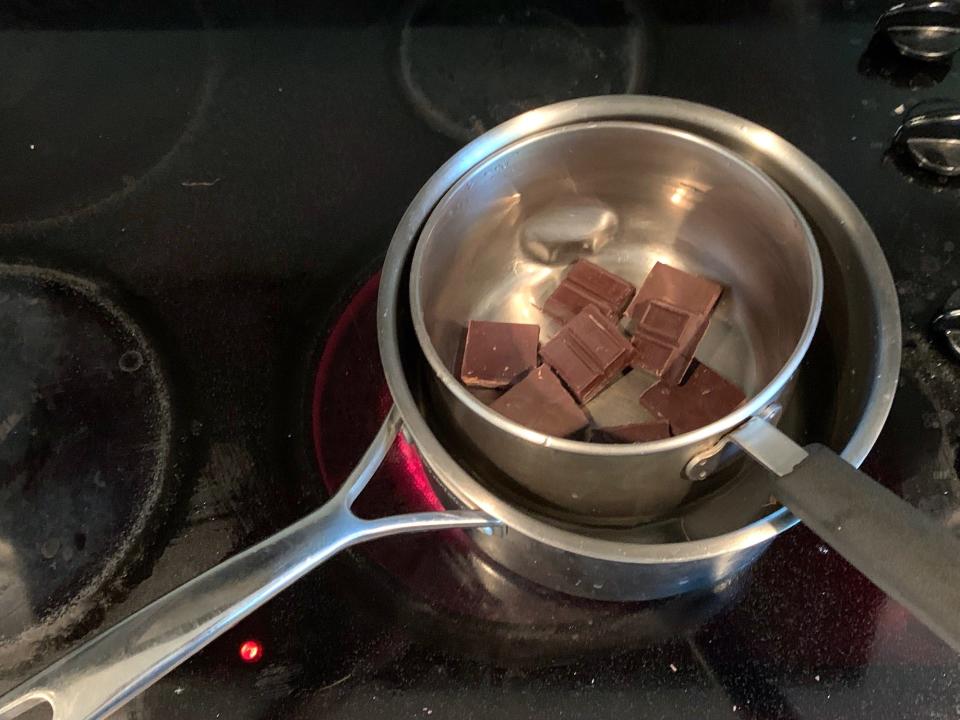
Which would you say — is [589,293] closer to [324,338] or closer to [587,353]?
[587,353]

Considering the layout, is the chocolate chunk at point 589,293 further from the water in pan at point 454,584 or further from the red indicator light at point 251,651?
→ the red indicator light at point 251,651

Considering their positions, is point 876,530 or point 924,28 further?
point 924,28

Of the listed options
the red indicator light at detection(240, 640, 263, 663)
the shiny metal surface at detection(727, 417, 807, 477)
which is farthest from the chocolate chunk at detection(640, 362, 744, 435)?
the red indicator light at detection(240, 640, 263, 663)

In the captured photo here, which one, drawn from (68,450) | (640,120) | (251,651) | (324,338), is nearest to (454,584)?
(251,651)

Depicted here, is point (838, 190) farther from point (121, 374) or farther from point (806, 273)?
point (121, 374)

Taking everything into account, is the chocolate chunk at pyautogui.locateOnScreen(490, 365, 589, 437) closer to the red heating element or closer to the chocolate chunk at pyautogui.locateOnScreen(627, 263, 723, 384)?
the chocolate chunk at pyautogui.locateOnScreen(627, 263, 723, 384)

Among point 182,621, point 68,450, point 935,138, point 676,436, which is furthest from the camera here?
point 935,138
